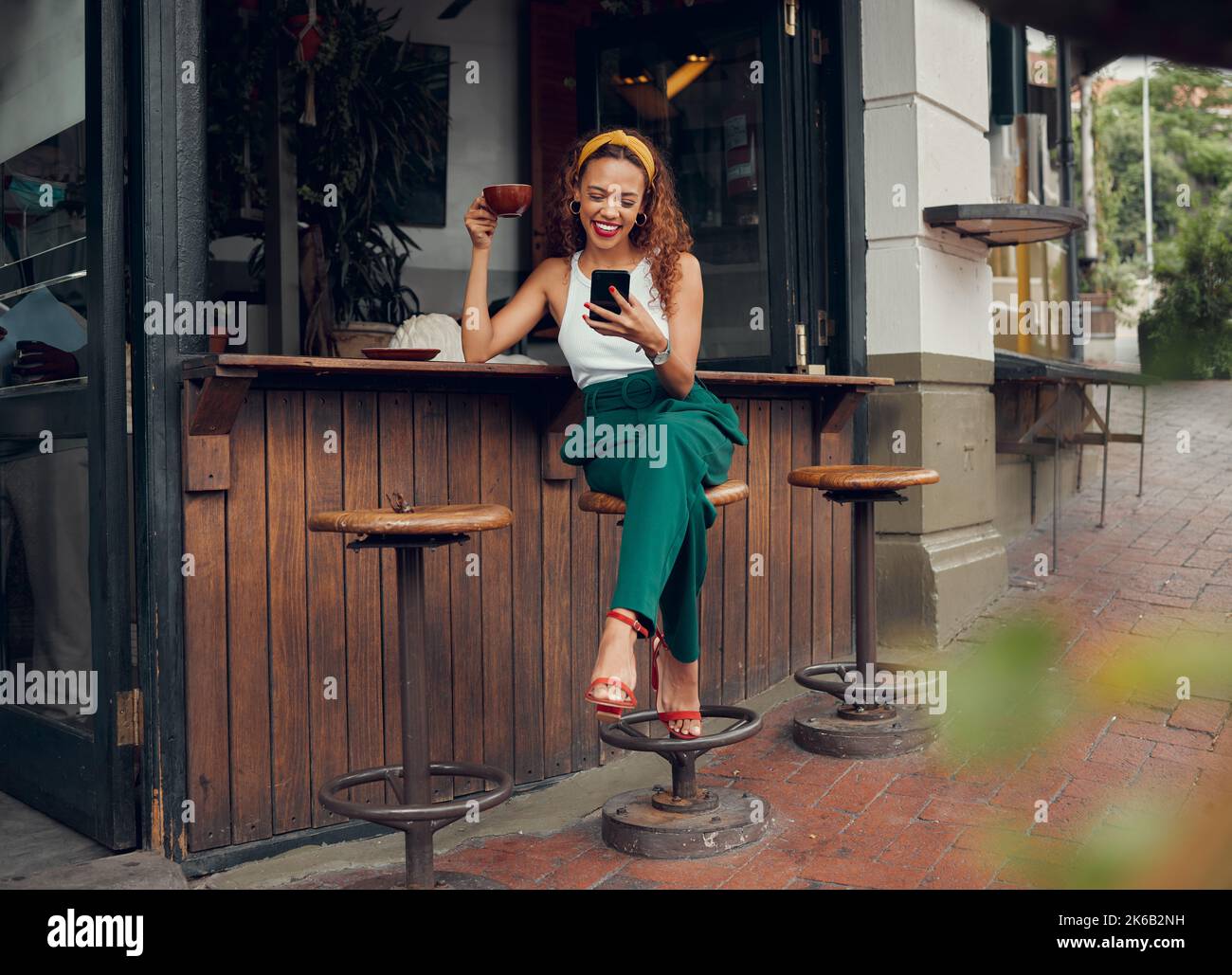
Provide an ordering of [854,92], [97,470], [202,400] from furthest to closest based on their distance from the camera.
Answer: [854,92]
[97,470]
[202,400]

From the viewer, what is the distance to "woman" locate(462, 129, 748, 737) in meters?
2.76

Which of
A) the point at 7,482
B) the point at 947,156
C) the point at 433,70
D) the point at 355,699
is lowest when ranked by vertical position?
the point at 355,699

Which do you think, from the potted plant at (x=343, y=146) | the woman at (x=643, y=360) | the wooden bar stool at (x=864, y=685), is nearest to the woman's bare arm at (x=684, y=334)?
the woman at (x=643, y=360)

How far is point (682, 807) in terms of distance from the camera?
3084mm

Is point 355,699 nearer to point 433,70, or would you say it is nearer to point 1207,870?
point 1207,870

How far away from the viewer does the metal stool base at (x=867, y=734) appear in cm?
367

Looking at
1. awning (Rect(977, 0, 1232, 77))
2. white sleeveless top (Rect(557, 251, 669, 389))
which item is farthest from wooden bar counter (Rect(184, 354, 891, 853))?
awning (Rect(977, 0, 1232, 77))

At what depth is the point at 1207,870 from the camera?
2.29 ft

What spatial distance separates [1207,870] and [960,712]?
3197mm

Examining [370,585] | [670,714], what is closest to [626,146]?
[370,585]

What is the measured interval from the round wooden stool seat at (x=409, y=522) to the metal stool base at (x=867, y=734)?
1.58 metres

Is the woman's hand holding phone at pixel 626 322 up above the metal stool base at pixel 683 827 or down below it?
above

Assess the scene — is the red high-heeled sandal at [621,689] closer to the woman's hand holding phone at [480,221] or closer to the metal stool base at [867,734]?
the woman's hand holding phone at [480,221]

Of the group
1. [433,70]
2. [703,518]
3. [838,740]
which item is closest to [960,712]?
[838,740]
